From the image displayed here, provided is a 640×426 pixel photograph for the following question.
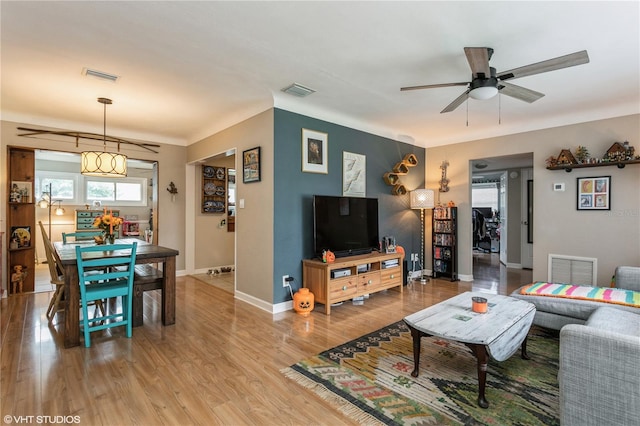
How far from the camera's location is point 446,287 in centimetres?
501

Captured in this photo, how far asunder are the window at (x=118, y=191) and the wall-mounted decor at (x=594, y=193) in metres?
9.74

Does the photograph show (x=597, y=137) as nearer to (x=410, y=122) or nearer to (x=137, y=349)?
(x=410, y=122)

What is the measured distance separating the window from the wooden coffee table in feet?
28.5

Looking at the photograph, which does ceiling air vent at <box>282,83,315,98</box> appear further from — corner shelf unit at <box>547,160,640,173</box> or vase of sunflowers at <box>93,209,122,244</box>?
corner shelf unit at <box>547,160,640,173</box>

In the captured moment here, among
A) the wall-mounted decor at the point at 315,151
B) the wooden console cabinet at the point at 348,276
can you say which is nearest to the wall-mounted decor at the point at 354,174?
the wall-mounted decor at the point at 315,151

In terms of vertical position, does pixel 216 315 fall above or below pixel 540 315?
below

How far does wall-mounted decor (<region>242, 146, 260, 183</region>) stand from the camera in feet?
13.0

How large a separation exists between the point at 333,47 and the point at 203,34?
1030 millimetres

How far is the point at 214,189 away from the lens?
621 cm

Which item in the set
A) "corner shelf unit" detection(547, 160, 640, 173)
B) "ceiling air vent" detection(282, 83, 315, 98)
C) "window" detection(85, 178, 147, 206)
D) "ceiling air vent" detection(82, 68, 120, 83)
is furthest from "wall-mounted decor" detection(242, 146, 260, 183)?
"window" detection(85, 178, 147, 206)

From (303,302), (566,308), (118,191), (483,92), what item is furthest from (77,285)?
(118,191)

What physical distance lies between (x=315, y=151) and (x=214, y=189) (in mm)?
2928

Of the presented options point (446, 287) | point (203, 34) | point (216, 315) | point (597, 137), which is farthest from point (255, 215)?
point (597, 137)

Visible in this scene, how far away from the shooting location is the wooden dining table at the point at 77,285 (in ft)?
8.87
